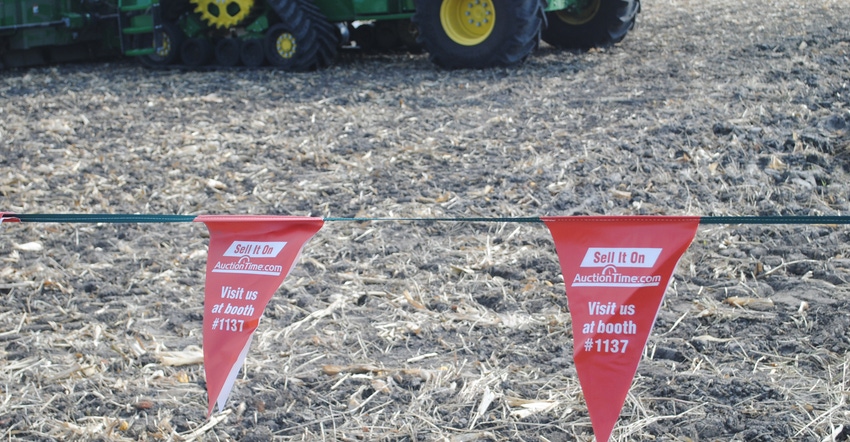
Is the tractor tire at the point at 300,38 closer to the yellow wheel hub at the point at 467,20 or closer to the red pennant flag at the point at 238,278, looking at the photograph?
the yellow wheel hub at the point at 467,20

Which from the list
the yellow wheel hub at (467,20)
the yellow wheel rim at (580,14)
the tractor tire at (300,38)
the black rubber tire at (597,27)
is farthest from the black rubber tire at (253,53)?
the yellow wheel rim at (580,14)

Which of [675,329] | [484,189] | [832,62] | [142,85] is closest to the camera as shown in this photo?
[675,329]

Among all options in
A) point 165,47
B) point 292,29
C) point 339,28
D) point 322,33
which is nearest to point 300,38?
point 292,29

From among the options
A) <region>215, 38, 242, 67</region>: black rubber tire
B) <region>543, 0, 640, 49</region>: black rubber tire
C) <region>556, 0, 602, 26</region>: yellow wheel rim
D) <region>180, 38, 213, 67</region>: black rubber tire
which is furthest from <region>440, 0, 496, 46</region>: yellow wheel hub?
<region>180, 38, 213, 67</region>: black rubber tire

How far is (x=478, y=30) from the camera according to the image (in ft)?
34.8

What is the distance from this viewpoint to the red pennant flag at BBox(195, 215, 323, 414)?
294cm

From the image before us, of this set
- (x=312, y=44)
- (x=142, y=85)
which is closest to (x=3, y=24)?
(x=142, y=85)

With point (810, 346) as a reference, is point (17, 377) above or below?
below

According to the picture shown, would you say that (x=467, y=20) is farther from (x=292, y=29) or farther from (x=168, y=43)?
(x=168, y=43)

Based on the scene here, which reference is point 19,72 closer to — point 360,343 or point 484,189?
→ point 484,189

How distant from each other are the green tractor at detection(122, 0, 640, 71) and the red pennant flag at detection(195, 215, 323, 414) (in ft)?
24.6

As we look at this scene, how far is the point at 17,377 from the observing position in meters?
3.75

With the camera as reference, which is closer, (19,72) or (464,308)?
(464,308)

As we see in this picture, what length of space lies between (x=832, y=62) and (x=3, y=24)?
9.95 m
